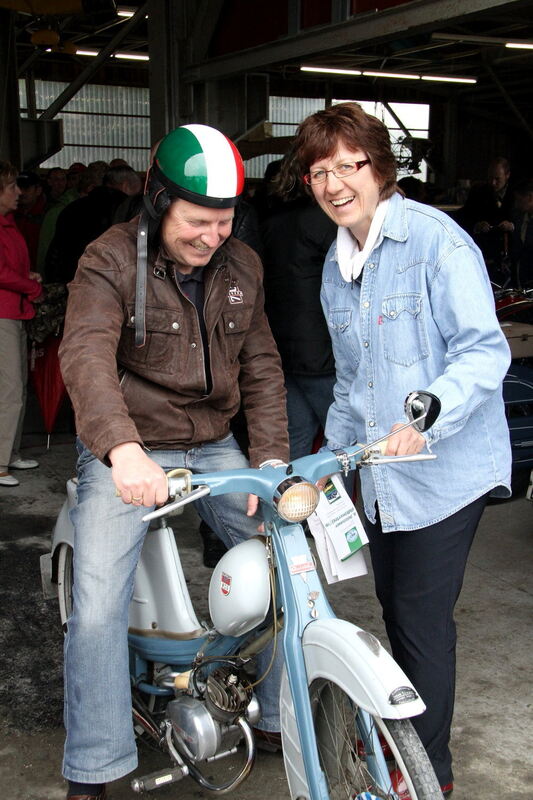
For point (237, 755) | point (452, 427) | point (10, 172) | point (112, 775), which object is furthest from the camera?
point (10, 172)

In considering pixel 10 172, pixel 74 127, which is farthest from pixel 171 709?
pixel 74 127

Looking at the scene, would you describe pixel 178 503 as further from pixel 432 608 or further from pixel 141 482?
pixel 432 608

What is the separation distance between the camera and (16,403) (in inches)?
218

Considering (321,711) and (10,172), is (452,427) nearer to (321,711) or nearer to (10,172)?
(321,711)

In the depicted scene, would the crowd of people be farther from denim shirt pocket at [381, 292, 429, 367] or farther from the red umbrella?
the red umbrella

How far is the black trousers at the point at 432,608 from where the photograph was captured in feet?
7.32

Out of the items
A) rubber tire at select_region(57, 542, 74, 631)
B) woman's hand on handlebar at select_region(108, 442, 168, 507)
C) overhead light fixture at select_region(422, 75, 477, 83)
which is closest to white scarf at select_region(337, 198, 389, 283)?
woman's hand on handlebar at select_region(108, 442, 168, 507)

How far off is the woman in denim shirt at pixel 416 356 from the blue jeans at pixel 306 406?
1.65 m

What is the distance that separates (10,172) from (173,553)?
3605 millimetres

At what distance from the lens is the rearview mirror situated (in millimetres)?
1762

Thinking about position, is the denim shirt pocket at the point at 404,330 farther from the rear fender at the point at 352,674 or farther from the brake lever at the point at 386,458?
the rear fender at the point at 352,674

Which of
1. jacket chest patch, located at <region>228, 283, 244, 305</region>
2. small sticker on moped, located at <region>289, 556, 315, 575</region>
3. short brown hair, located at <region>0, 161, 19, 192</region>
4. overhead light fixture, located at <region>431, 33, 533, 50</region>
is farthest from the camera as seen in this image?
overhead light fixture, located at <region>431, 33, 533, 50</region>

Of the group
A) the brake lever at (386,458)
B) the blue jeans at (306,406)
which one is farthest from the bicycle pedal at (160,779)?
the blue jeans at (306,406)

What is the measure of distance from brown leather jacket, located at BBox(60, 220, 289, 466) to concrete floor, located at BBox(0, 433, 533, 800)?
1.08m
